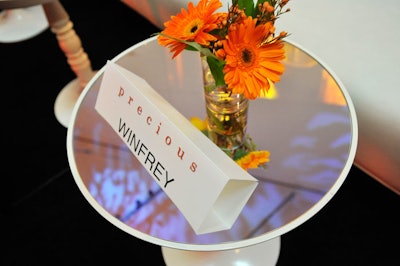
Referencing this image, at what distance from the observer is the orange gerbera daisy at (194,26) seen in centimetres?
57

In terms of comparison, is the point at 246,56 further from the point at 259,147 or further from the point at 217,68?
the point at 259,147

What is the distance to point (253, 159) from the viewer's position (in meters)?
0.82

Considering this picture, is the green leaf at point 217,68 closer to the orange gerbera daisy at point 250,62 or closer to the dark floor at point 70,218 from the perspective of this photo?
the orange gerbera daisy at point 250,62

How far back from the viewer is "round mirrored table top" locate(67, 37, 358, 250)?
72cm

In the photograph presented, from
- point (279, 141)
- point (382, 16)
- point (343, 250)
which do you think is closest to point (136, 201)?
point (279, 141)

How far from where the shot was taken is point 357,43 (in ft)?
3.31

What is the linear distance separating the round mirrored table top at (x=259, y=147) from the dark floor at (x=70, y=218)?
39 centimetres

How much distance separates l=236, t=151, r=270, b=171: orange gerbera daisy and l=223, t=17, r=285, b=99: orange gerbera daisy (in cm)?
25

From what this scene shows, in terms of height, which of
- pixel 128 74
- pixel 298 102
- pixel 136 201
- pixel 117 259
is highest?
pixel 128 74

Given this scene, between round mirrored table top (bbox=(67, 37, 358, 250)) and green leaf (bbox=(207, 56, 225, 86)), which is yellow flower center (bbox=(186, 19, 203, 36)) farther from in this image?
round mirrored table top (bbox=(67, 37, 358, 250))

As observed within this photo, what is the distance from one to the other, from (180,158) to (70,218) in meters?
0.71

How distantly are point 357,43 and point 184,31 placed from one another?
1.94ft

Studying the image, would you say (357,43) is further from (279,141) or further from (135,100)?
(135,100)

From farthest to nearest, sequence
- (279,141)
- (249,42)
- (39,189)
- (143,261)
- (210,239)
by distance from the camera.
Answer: (39,189) → (143,261) → (279,141) → (210,239) → (249,42)
